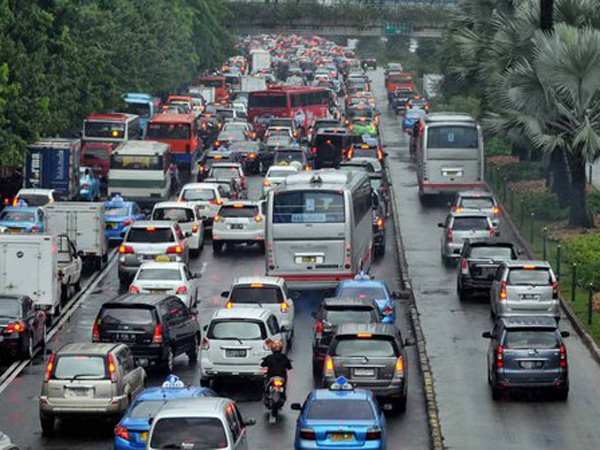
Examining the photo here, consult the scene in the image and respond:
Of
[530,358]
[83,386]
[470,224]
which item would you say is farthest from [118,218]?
[83,386]

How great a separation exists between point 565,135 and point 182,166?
25034 millimetres

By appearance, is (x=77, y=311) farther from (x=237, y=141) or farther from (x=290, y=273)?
(x=237, y=141)

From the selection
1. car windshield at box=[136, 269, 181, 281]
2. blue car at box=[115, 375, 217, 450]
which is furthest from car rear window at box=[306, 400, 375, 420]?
car windshield at box=[136, 269, 181, 281]

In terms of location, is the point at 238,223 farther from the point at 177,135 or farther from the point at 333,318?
the point at 177,135

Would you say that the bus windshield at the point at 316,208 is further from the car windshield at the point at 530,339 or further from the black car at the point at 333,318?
the car windshield at the point at 530,339

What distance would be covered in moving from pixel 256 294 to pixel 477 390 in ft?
22.6

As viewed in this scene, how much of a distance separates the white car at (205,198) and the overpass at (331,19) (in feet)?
273

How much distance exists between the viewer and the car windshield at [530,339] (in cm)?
3388

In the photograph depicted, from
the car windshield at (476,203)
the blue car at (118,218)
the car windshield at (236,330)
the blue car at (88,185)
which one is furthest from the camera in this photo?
the blue car at (88,185)

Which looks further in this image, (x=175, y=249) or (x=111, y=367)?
(x=175, y=249)

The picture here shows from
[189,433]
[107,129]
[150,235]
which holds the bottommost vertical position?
[189,433]

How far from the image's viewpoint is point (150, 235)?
5028 centimetres

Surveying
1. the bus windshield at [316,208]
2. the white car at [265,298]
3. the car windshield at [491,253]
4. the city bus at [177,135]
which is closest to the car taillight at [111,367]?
the white car at [265,298]

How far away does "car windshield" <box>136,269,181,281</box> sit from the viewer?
1730 inches
